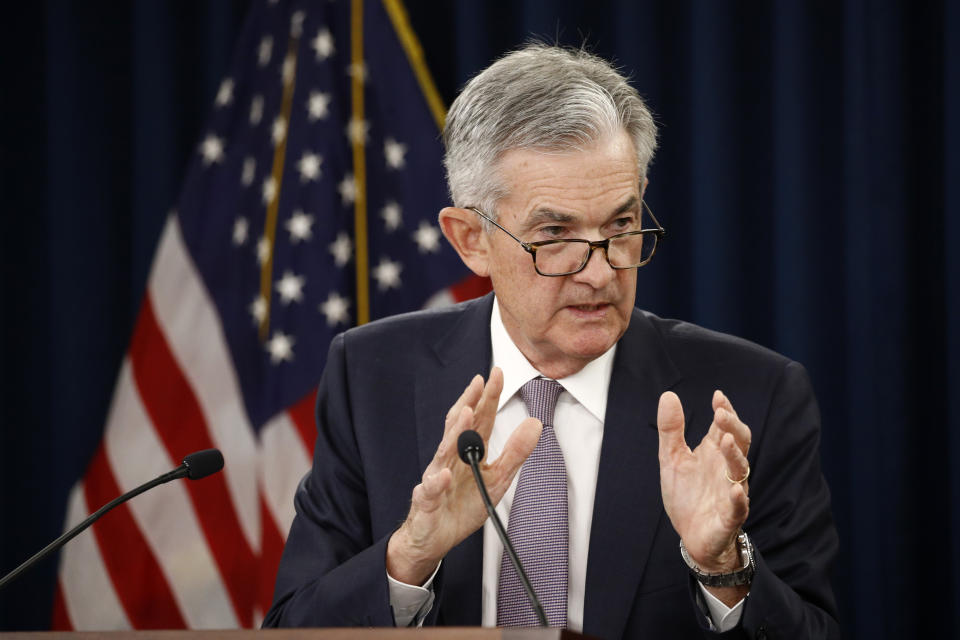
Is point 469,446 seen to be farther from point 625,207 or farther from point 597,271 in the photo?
point 625,207

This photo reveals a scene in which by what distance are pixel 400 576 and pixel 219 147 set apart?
1865mm

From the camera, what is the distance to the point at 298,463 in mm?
2920

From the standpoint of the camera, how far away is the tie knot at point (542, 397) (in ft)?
6.15

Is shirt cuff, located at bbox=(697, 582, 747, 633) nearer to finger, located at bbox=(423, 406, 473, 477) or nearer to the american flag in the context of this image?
finger, located at bbox=(423, 406, 473, 477)

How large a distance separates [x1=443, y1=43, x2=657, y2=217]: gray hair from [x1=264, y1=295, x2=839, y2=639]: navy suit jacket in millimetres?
314

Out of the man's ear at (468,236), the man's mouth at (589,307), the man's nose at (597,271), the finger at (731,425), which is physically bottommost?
the finger at (731,425)

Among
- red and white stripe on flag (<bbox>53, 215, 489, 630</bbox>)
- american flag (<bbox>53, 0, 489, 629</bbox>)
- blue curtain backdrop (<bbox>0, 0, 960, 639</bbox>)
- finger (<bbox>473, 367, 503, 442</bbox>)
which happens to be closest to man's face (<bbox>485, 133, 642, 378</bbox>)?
finger (<bbox>473, 367, 503, 442</bbox>)

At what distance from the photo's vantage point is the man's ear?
196 centimetres

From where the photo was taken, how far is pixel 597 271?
1.75 meters

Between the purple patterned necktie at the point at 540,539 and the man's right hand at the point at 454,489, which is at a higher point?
the man's right hand at the point at 454,489

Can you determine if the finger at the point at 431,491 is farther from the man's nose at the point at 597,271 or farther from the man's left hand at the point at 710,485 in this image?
the man's nose at the point at 597,271

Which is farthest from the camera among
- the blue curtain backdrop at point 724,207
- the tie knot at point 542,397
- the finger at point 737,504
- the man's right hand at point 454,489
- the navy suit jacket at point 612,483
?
the blue curtain backdrop at point 724,207

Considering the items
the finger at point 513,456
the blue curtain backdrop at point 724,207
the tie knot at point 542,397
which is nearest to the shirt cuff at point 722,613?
the finger at point 513,456

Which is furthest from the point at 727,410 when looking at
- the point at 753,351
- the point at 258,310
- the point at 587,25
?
the point at 587,25
